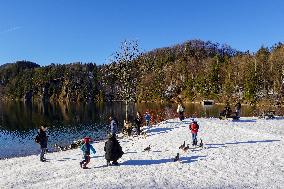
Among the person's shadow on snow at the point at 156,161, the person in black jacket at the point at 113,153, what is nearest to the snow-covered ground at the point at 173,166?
the person's shadow on snow at the point at 156,161

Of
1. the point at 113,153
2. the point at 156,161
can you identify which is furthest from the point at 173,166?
the point at 113,153

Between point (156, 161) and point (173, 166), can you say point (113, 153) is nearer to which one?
point (156, 161)

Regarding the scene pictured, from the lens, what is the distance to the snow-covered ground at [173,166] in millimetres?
24609

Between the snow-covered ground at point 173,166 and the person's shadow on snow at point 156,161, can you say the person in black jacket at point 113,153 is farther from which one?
the person's shadow on snow at point 156,161

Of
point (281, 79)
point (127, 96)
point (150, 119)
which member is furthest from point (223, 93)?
point (150, 119)

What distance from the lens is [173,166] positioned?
27.8 metres

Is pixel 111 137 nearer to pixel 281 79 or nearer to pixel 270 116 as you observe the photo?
pixel 270 116

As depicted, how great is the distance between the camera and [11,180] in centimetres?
2711

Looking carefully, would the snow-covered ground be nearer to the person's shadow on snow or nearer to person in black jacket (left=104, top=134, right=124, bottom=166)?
the person's shadow on snow

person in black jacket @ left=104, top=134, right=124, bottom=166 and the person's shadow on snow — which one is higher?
person in black jacket @ left=104, top=134, right=124, bottom=166

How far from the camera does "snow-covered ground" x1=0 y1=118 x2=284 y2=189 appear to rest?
24609mm

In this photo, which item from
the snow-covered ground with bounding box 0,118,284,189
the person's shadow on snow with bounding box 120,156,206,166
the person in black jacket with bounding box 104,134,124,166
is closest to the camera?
the snow-covered ground with bounding box 0,118,284,189

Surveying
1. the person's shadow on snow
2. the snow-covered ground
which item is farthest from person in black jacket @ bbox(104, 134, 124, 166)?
the person's shadow on snow

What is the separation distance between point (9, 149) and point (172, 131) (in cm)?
2629
